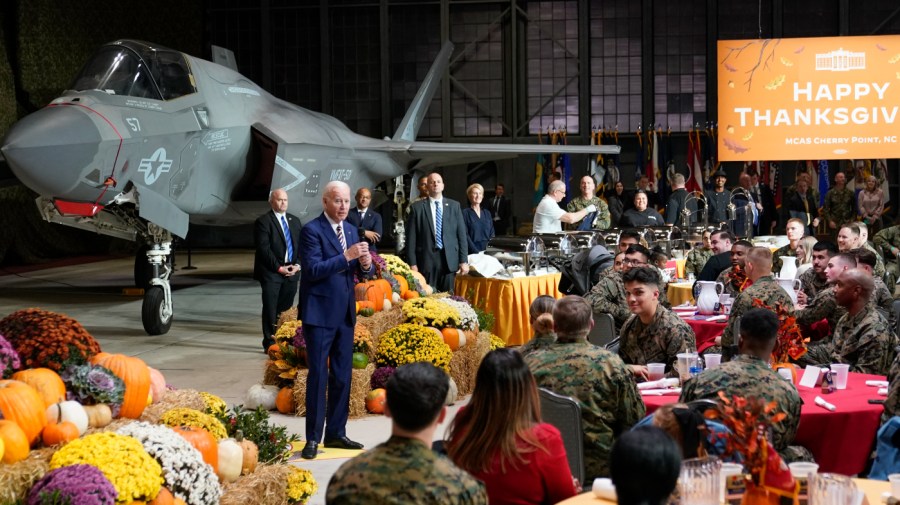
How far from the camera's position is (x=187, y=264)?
81.5 ft

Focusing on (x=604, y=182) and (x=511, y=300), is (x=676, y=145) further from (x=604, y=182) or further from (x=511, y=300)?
(x=511, y=300)

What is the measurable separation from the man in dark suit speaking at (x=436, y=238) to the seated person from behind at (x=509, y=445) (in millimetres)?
8417

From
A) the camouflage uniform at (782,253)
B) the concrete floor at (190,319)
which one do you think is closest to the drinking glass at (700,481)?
the concrete floor at (190,319)

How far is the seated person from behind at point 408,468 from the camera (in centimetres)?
305

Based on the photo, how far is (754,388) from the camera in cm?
447

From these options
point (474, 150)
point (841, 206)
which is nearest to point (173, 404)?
point (474, 150)

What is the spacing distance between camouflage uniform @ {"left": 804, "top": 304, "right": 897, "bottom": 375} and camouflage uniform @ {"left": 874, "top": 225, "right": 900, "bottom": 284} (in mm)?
7750

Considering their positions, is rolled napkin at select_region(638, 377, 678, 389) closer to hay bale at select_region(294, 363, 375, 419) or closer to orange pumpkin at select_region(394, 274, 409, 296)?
hay bale at select_region(294, 363, 375, 419)

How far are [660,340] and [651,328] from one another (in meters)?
0.09

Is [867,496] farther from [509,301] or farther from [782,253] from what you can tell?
[782,253]

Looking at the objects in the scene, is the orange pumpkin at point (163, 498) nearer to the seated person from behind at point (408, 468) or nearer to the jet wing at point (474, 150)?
the seated person from behind at point (408, 468)

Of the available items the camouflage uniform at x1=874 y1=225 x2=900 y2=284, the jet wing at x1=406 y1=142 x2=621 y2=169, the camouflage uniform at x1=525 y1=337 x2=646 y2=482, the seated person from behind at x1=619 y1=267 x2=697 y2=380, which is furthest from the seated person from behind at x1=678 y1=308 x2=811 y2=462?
the jet wing at x1=406 y1=142 x2=621 y2=169

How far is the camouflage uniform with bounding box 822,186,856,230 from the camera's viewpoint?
19.3 metres

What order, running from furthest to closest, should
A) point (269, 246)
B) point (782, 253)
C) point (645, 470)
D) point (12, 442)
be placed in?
point (782, 253)
point (269, 246)
point (12, 442)
point (645, 470)
